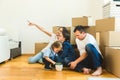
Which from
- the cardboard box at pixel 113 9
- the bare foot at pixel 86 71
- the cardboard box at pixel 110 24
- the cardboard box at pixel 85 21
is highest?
the cardboard box at pixel 113 9

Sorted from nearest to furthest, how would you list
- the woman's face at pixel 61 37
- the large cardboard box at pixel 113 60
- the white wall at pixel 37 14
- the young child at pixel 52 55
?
the large cardboard box at pixel 113 60 → the young child at pixel 52 55 → the woman's face at pixel 61 37 → the white wall at pixel 37 14

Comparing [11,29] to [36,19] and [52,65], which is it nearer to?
[36,19]

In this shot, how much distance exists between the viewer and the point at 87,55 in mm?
2613

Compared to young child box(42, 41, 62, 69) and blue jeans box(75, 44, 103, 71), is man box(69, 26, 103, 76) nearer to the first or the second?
blue jeans box(75, 44, 103, 71)

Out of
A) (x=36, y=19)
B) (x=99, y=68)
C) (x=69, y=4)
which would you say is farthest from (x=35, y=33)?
(x=99, y=68)

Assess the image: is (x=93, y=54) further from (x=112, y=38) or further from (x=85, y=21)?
(x=85, y=21)

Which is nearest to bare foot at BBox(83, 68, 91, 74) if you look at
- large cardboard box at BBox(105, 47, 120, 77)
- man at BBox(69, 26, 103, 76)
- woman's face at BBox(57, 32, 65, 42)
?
man at BBox(69, 26, 103, 76)

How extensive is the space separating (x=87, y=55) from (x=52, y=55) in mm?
504

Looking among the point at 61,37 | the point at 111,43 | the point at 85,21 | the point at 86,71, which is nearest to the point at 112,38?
the point at 111,43

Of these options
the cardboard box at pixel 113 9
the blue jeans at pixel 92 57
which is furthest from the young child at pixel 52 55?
the cardboard box at pixel 113 9

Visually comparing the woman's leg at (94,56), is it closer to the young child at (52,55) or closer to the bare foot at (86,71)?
the bare foot at (86,71)

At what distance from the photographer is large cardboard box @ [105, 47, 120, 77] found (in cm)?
237

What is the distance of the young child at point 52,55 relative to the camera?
277 centimetres

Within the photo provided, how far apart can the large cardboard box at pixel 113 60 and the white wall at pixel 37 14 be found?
177 cm
